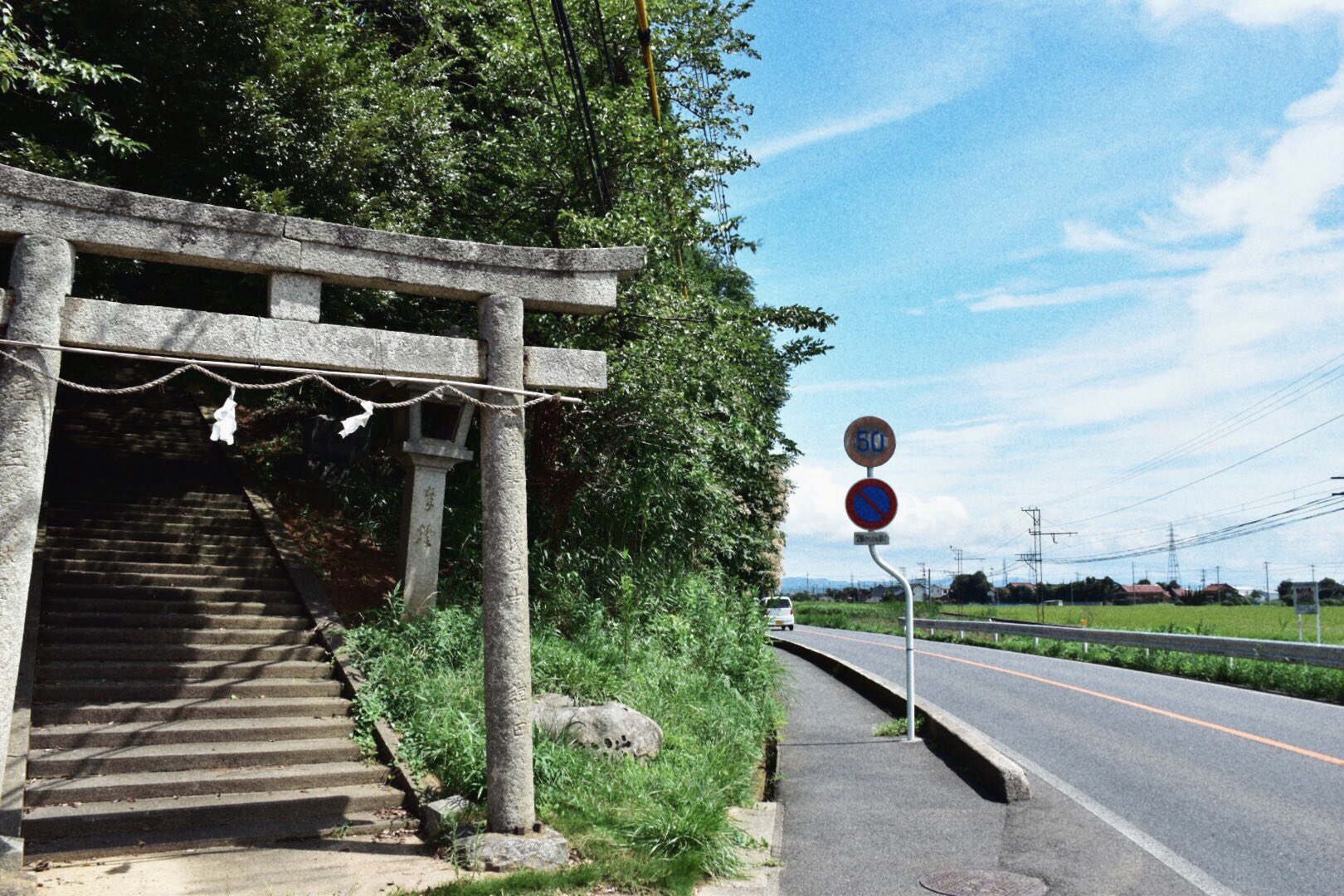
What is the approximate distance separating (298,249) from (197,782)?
4.41 metres

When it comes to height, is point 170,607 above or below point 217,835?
above

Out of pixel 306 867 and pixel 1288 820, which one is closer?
pixel 306 867

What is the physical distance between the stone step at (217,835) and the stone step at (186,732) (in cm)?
137

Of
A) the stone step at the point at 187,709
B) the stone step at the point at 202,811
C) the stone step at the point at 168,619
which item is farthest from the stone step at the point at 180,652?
the stone step at the point at 202,811

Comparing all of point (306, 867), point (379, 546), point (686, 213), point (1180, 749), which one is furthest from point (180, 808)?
point (686, 213)

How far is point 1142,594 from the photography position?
8850 centimetres

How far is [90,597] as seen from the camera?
10.7m

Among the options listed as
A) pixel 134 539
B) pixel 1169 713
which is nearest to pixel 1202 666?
pixel 1169 713

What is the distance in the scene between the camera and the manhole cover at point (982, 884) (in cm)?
536

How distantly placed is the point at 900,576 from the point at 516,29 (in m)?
11.3

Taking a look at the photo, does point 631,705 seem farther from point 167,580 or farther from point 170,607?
point 167,580

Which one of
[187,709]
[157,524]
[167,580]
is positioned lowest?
[187,709]

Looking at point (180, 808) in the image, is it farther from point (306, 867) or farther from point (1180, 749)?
point (1180, 749)

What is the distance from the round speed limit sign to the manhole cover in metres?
5.05
